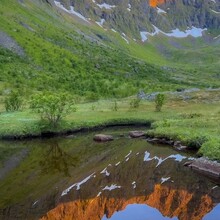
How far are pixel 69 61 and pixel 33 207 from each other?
16106 cm

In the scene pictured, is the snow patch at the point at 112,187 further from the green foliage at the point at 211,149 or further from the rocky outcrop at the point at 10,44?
the rocky outcrop at the point at 10,44

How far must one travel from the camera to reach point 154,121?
243 feet

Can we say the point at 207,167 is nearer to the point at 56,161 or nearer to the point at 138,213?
the point at 138,213

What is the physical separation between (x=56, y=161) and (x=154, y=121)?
2610cm

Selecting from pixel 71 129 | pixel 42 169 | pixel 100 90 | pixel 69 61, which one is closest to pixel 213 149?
pixel 42 169

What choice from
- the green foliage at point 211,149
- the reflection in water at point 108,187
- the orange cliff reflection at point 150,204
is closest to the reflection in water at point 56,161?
the reflection in water at point 108,187

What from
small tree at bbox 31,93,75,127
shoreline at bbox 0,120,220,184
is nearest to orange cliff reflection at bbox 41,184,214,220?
shoreline at bbox 0,120,220,184

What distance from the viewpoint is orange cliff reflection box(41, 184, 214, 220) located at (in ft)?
107

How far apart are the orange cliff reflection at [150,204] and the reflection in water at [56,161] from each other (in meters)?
10.9

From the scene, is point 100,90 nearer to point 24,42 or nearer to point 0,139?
point 24,42

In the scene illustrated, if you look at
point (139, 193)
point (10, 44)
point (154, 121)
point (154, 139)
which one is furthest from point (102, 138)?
point (10, 44)

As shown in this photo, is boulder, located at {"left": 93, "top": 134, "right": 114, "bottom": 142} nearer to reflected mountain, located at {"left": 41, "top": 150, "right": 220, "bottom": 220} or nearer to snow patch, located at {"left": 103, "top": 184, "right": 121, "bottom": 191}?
reflected mountain, located at {"left": 41, "top": 150, "right": 220, "bottom": 220}

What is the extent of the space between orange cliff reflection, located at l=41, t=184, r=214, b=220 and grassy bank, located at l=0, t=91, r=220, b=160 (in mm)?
10235

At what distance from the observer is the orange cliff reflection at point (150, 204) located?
107 feet
